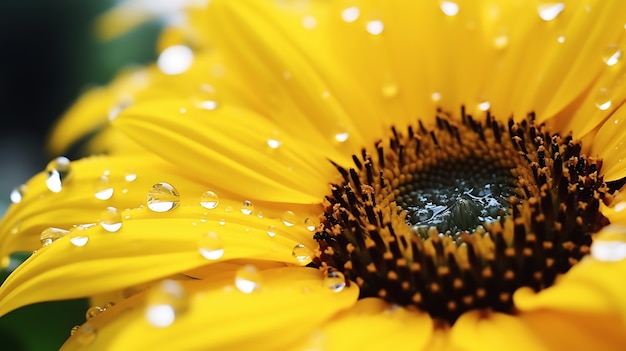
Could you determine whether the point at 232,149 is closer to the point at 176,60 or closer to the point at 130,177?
the point at 130,177

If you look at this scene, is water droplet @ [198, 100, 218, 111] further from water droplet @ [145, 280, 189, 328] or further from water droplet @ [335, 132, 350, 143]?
water droplet @ [145, 280, 189, 328]

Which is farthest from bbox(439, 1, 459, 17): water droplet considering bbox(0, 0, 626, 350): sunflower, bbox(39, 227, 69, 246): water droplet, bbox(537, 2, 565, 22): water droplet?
bbox(39, 227, 69, 246): water droplet

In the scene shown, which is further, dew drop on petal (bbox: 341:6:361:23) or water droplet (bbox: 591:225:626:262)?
dew drop on petal (bbox: 341:6:361:23)

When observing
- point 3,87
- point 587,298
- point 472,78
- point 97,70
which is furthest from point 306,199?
point 3,87

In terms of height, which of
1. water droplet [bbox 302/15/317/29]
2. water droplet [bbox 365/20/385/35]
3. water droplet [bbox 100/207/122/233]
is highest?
water droplet [bbox 302/15/317/29]

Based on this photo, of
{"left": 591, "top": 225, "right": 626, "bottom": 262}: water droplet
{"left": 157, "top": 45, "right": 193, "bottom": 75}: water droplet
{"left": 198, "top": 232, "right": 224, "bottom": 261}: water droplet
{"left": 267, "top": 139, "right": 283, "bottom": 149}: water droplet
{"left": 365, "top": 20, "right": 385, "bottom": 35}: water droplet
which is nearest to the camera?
{"left": 591, "top": 225, "right": 626, "bottom": 262}: water droplet

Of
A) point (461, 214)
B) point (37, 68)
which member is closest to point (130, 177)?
point (461, 214)
